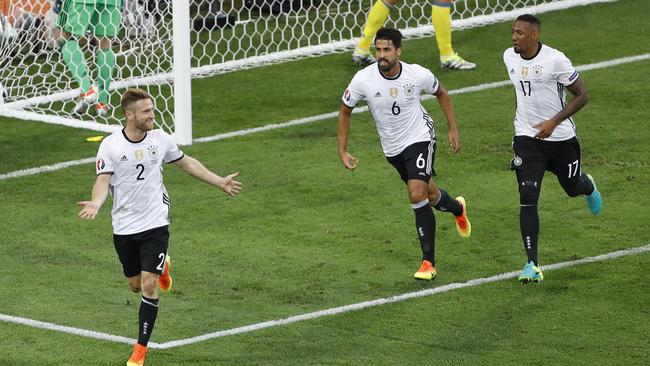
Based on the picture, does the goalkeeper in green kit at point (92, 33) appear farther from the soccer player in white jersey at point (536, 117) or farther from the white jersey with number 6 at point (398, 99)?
the soccer player in white jersey at point (536, 117)

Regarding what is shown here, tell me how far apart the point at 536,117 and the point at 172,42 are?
18.2 feet

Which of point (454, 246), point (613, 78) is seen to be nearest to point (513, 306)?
point (454, 246)

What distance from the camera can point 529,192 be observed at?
39.8ft

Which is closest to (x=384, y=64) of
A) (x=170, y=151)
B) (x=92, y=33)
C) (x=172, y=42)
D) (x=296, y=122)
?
(x=170, y=151)

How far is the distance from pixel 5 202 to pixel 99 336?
164 inches

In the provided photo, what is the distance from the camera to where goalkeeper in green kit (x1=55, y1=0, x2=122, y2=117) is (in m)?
17.2

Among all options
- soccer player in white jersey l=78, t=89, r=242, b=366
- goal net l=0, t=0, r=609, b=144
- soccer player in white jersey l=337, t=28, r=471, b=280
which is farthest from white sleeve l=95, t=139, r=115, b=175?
goal net l=0, t=0, r=609, b=144

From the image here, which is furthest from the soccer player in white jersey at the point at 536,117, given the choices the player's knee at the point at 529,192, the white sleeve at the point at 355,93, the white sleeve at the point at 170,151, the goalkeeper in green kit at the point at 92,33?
the goalkeeper in green kit at the point at 92,33

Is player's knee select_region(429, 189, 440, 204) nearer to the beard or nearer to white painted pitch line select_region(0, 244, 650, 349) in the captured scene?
white painted pitch line select_region(0, 244, 650, 349)

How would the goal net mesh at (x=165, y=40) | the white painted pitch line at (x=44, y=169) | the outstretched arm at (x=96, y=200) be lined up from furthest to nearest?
the goal net mesh at (x=165, y=40), the white painted pitch line at (x=44, y=169), the outstretched arm at (x=96, y=200)

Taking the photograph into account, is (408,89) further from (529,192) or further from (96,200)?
(96,200)

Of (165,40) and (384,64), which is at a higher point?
(384,64)

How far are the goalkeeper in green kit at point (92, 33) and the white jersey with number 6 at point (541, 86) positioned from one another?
6.21m

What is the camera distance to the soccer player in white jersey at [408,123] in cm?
1223
